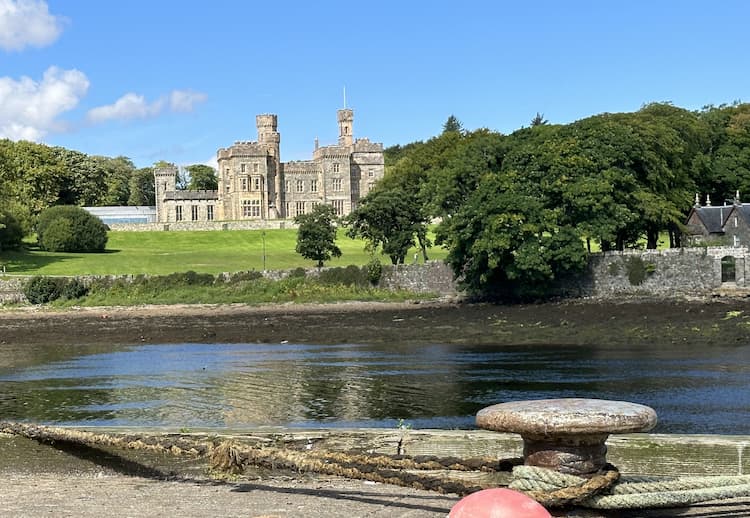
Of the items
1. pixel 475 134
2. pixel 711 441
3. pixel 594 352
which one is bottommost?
pixel 594 352

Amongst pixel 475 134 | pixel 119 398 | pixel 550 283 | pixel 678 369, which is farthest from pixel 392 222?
pixel 119 398

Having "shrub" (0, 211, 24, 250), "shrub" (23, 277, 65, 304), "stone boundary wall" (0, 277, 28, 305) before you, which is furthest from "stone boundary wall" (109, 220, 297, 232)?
"shrub" (23, 277, 65, 304)

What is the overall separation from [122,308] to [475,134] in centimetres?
4991

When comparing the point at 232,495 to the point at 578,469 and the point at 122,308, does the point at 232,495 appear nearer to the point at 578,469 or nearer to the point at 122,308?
the point at 578,469

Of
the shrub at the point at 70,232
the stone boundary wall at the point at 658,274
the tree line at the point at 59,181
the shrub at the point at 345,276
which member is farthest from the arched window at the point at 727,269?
the shrub at the point at 70,232

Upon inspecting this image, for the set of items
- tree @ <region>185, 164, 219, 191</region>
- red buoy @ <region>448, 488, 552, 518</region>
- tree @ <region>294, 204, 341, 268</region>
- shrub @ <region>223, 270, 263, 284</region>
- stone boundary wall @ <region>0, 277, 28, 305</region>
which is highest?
tree @ <region>185, 164, 219, 191</region>

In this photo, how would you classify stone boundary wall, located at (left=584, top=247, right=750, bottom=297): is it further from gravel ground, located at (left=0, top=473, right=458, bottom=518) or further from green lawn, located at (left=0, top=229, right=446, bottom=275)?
gravel ground, located at (left=0, top=473, right=458, bottom=518)

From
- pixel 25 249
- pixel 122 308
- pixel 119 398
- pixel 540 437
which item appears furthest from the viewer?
pixel 25 249

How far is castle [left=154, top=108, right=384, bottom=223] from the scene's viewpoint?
12706cm

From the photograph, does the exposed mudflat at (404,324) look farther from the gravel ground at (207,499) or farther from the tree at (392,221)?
the gravel ground at (207,499)

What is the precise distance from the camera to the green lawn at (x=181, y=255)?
71.6 meters

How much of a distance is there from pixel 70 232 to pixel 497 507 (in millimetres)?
86320

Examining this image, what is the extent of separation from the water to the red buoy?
12.3 metres

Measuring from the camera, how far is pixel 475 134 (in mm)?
95812
